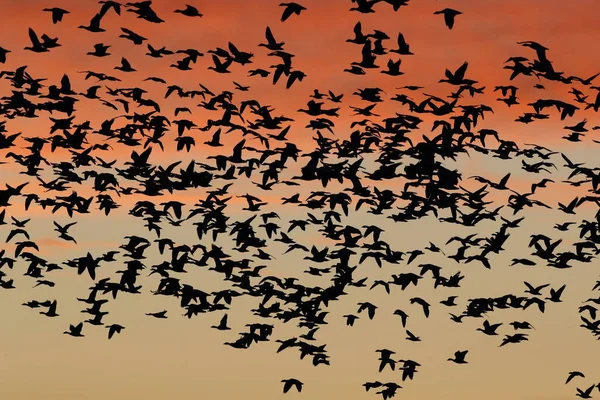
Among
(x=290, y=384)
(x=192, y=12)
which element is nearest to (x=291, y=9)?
(x=192, y=12)

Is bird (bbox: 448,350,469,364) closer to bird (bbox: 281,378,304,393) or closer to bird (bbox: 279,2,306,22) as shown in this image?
bird (bbox: 281,378,304,393)

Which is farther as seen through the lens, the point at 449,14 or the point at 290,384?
the point at 290,384

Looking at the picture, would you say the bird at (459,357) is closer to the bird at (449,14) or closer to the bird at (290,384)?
the bird at (290,384)

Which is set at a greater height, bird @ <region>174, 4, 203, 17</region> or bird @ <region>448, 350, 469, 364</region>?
bird @ <region>174, 4, 203, 17</region>

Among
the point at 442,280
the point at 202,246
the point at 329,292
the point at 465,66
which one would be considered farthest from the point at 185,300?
the point at 465,66

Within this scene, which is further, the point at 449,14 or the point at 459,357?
the point at 459,357

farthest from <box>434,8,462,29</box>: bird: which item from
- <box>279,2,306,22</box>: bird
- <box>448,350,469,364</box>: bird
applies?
<box>448,350,469,364</box>: bird

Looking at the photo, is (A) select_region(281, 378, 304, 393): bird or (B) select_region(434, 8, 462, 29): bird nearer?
(B) select_region(434, 8, 462, 29): bird

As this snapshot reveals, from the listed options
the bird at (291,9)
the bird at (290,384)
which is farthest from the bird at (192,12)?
the bird at (290,384)

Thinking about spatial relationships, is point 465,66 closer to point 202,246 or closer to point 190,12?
point 190,12

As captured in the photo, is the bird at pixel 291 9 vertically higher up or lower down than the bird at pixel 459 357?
higher up

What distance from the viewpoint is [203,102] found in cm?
6297

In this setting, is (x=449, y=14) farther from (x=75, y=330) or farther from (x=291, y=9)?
(x=75, y=330)

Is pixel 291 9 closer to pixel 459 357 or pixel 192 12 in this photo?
pixel 192 12
